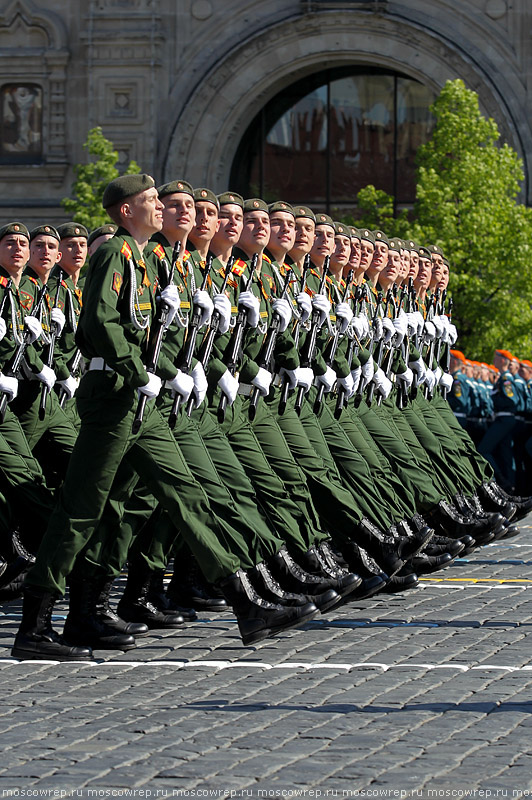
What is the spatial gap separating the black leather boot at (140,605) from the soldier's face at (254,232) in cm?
174

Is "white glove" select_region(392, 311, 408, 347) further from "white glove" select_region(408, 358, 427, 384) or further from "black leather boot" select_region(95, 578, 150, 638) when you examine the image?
"black leather boot" select_region(95, 578, 150, 638)

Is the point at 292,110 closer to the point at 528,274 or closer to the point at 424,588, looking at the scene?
the point at 528,274

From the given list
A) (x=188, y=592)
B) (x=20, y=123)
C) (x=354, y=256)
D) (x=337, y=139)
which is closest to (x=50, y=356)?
(x=188, y=592)

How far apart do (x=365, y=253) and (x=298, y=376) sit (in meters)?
2.09

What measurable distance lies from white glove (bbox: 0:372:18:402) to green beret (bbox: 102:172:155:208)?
5.40 feet

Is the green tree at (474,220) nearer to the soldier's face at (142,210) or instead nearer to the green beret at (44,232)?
the green beret at (44,232)

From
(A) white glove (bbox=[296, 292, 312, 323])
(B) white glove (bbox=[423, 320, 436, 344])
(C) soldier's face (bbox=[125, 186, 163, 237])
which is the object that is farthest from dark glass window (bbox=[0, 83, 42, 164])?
(C) soldier's face (bbox=[125, 186, 163, 237])

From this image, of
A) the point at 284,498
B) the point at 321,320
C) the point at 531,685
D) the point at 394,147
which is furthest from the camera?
the point at 394,147

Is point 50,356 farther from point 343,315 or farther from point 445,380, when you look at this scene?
point 445,380

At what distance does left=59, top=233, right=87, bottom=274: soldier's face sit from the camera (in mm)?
10148

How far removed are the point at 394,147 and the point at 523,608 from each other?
27.8m

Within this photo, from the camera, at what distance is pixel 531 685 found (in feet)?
21.0

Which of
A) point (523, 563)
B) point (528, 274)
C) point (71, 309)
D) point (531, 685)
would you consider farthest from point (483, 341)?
point (531, 685)

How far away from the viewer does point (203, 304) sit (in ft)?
25.4
